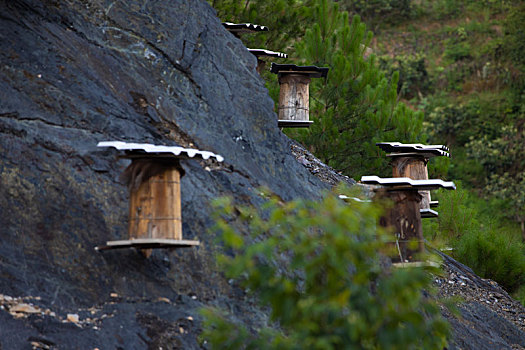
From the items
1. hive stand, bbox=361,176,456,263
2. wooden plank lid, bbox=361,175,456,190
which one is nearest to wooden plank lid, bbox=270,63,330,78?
hive stand, bbox=361,176,456,263

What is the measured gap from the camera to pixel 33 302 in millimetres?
5625

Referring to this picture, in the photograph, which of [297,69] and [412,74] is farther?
[412,74]

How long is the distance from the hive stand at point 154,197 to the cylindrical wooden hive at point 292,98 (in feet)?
15.5

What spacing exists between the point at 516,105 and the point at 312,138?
58.2ft

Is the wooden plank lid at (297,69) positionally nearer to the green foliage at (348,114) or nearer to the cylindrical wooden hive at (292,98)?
the cylindrical wooden hive at (292,98)

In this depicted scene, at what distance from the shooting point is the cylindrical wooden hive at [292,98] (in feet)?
34.5

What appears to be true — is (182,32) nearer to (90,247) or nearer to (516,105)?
(90,247)

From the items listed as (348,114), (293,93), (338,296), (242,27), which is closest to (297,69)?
(293,93)

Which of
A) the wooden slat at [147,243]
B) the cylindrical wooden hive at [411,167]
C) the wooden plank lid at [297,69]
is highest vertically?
the wooden plank lid at [297,69]

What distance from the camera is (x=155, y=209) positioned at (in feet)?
19.2

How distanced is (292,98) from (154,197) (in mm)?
5096

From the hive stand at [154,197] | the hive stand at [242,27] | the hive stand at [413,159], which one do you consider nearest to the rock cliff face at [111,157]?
the hive stand at [154,197]

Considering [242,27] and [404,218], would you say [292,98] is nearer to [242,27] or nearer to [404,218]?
[242,27]

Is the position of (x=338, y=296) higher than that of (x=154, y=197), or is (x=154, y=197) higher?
(x=154, y=197)
